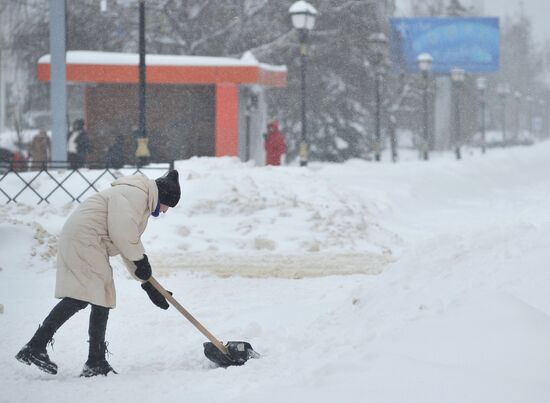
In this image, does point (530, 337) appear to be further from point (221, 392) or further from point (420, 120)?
point (420, 120)

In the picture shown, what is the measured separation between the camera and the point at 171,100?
82.5 ft

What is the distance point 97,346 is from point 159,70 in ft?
61.1

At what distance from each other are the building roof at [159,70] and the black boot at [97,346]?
18.3 m

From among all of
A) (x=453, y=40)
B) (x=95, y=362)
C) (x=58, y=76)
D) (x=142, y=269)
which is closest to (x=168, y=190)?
(x=142, y=269)

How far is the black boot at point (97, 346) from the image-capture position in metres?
6.43

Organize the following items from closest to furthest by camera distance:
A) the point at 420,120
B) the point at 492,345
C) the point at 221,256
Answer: the point at 492,345, the point at 221,256, the point at 420,120

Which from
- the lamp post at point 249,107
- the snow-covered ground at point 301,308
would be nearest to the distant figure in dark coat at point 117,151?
the lamp post at point 249,107

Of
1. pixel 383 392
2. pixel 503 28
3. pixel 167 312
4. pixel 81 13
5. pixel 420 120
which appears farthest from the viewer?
pixel 503 28

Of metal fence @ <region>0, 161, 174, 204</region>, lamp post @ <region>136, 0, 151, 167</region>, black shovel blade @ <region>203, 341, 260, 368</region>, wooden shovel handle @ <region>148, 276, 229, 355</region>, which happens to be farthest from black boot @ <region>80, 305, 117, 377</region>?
lamp post @ <region>136, 0, 151, 167</region>

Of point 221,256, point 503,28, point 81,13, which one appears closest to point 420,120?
point 81,13

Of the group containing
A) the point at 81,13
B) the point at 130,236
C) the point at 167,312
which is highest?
the point at 81,13

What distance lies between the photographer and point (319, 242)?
13.4 m

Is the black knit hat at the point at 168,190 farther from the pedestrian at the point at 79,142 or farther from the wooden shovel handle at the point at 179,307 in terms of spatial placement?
the pedestrian at the point at 79,142

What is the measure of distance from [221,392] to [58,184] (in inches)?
407
